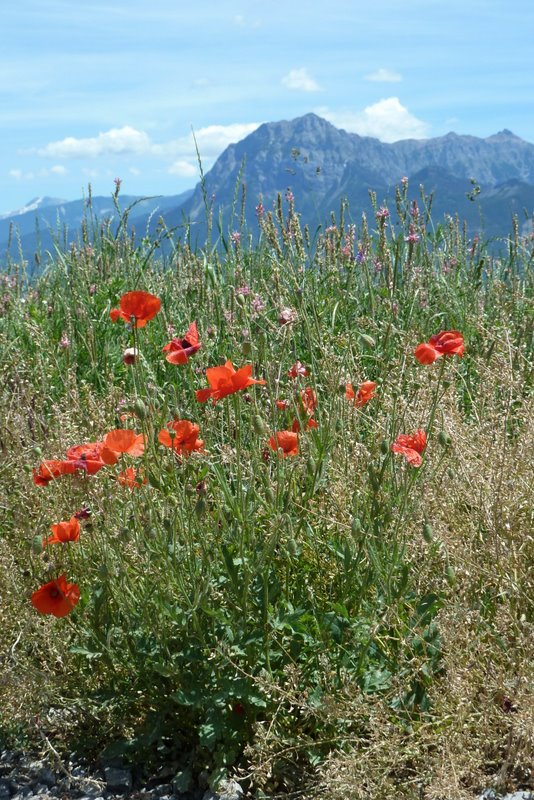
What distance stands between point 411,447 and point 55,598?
102 cm

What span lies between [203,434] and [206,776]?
1223mm

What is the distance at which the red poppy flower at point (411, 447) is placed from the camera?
7.77ft

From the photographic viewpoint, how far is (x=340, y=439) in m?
3.08

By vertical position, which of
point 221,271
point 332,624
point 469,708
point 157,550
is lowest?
point 469,708

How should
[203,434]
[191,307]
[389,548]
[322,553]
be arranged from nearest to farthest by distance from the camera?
[389,548]
[322,553]
[203,434]
[191,307]

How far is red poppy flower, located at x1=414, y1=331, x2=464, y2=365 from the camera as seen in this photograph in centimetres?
230

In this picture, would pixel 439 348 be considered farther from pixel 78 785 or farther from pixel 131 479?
pixel 78 785

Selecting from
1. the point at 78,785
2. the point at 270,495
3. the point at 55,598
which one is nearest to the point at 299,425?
the point at 270,495

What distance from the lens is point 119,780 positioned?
2.35 meters

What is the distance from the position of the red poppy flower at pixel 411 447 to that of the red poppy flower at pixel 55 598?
909mm

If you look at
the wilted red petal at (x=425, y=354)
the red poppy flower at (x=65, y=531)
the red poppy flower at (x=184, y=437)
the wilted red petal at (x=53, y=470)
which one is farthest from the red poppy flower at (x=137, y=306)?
the wilted red petal at (x=425, y=354)

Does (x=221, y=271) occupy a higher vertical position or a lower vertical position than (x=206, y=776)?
higher

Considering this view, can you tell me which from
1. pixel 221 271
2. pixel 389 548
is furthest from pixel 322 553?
pixel 221 271

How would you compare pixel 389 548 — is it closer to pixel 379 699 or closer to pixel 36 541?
pixel 379 699
